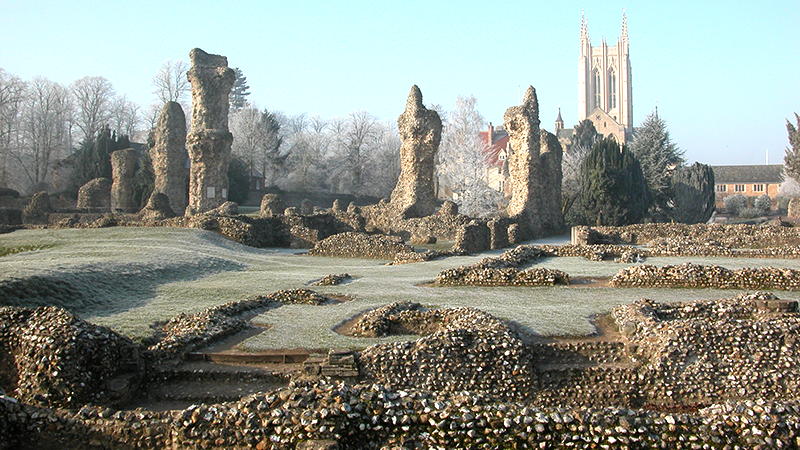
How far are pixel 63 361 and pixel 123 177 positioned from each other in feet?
133

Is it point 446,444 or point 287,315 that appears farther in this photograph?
point 287,315

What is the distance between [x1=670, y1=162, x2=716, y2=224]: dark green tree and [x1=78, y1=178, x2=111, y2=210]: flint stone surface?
42.5 m

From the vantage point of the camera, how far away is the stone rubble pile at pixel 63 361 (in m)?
7.95

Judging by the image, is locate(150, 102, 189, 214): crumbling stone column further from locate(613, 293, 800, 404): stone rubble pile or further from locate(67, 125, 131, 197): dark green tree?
locate(613, 293, 800, 404): stone rubble pile

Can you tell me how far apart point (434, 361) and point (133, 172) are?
4268cm

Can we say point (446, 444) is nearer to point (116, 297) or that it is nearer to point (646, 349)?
point (646, 349)

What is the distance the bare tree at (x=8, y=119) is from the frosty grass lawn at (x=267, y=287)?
133ft

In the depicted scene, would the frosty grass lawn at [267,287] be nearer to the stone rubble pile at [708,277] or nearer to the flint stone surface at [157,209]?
the stone rubble pile at [708,277]

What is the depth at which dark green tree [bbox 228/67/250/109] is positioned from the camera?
89.5 m

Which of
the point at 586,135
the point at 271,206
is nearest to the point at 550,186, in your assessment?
the point at 271,206

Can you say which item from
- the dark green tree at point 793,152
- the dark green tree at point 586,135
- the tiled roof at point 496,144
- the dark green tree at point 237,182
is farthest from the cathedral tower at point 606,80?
the dark green tree at point 237,182

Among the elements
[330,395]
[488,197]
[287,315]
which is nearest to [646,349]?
[330,395]

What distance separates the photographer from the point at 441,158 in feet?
Result: 230

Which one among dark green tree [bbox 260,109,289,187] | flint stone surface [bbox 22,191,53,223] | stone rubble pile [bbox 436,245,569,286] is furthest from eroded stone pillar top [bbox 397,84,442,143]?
dark green tree [bbox 260,109,289,187]
